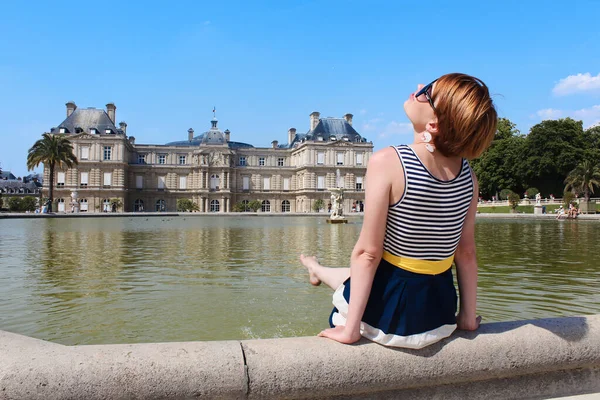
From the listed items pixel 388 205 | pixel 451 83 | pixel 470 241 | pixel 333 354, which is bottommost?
pixel 333 354

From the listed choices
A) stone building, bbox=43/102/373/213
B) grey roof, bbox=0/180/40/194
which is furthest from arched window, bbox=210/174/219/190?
grey roof, bbox=0/180/40/194

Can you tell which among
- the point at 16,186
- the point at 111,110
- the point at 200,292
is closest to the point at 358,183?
the point at 111,110

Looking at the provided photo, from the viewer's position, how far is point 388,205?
2271mm

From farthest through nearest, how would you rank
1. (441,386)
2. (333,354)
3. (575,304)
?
(575,304) → (441,386) → (333,354)

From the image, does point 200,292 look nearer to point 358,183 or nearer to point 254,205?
point 254,205

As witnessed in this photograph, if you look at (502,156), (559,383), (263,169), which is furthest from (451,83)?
(263,169)

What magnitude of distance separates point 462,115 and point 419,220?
49cm

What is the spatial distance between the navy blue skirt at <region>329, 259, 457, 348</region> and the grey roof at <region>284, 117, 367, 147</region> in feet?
217

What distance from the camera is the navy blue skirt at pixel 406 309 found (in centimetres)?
228

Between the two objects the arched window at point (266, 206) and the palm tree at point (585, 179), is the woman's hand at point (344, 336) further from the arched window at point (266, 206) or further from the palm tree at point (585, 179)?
the arched window at point (266, 206)

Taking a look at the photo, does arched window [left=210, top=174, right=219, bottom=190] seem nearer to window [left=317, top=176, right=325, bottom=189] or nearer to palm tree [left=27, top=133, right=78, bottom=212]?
window [left=317, top=176, right=325, bottom=189]

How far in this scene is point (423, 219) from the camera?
2.33 metres

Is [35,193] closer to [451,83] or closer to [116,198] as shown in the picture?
[116,198]

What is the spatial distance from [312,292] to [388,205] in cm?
445
